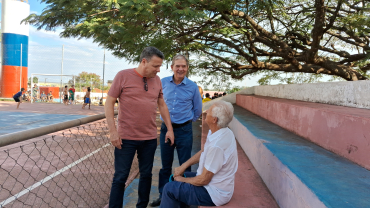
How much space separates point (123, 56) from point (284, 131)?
7417 mm

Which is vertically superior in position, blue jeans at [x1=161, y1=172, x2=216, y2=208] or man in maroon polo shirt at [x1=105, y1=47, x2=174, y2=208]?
man in maroon polo shirt at [x1=105, y1=47, x2=174, y2=208]

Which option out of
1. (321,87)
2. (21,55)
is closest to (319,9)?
(321,87)

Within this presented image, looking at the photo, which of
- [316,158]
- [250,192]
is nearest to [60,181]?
[250,192]

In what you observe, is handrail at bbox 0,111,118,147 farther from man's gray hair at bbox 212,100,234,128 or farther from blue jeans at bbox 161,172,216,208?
man's gray hair at bbox 212,100,234,128

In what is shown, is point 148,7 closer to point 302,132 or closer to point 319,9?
point 302,132

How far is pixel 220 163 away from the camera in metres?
1.84

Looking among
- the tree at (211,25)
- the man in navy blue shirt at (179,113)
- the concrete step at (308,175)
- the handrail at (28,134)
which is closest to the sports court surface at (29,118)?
the tree at (211,25)

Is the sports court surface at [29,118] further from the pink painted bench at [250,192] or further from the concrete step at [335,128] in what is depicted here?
the concrete step at [335,128]

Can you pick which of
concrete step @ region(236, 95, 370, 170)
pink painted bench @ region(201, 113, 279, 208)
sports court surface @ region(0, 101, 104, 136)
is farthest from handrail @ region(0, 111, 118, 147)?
sports court surface @ region(0, 101, 104, 136)

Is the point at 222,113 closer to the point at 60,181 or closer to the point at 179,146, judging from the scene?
the point at 179,146

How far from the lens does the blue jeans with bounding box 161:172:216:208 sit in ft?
6.40

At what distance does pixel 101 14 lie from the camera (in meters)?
6.57

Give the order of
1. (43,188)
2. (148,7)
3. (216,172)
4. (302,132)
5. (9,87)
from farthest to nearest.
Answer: (9,87) → (148,7) → (43,188) → (302,132) → (216,172)

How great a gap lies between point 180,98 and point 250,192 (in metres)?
1.22
